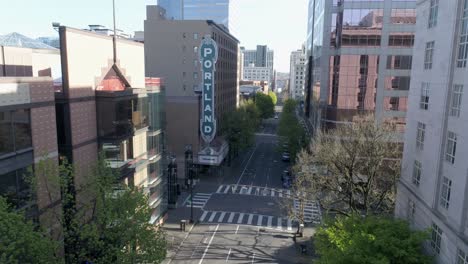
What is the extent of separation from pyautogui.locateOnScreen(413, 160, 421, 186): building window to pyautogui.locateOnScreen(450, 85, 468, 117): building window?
567 cm

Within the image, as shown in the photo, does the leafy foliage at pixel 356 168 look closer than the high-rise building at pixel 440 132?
No

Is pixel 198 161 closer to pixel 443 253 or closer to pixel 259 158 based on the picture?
pixel 259 158

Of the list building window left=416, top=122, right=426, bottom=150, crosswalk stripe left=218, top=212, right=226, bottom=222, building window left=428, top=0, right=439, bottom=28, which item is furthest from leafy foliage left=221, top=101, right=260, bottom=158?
building window left=428, top=0, right=439, bottom=28

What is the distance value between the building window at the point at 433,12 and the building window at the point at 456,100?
5659 mm

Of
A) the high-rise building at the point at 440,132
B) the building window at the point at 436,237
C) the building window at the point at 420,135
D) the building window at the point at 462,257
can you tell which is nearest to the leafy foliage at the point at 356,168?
the high-rise building at the point at 440,132

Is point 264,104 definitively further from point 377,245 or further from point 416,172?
point 377,245

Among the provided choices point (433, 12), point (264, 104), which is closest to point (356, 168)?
point (433, 12)

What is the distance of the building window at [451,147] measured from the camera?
19.4 m

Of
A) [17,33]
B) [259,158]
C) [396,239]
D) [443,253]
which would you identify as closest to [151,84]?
[17,33]

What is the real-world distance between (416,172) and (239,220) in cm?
1940

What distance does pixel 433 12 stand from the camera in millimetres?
23328

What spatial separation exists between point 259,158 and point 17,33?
171ft

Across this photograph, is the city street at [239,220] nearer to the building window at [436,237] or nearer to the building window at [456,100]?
the building window at [436,237]

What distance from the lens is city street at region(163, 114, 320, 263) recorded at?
30.5 m
